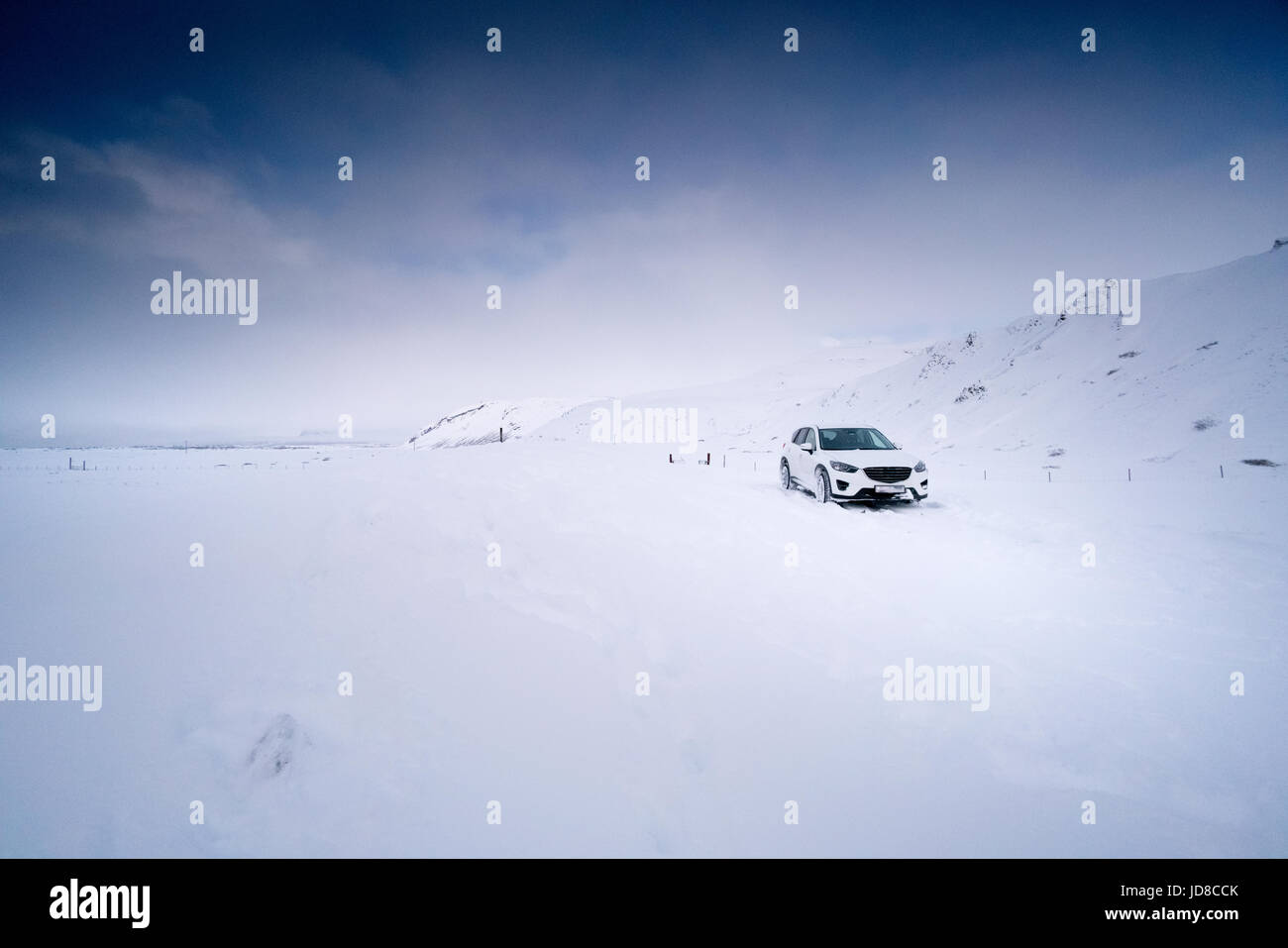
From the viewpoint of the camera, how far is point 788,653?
4691 millimetres

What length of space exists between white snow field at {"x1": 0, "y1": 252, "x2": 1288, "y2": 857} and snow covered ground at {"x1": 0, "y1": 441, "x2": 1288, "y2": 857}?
2 centimetres

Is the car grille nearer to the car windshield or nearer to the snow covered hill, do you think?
the car windshield

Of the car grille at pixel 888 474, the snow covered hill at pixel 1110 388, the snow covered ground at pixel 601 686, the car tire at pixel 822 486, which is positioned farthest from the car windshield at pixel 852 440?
the snow covered hill at pixel 1110 388

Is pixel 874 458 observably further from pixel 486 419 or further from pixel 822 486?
pixel 486 419

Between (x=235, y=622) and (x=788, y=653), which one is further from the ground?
(x=235, y=622)

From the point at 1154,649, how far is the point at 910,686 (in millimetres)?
2676

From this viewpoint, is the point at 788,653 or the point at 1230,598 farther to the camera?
the point at 1230,598

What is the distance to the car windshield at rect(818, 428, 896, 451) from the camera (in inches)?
474

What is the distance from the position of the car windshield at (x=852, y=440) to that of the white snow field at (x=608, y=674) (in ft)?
11.4

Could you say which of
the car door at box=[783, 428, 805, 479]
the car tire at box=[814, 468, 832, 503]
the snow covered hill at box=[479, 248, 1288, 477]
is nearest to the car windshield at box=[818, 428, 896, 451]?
the car door at box=[783, 428, 805, 479]

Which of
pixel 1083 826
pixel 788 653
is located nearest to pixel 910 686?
pixel 788 653

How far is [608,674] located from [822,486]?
8.15m
